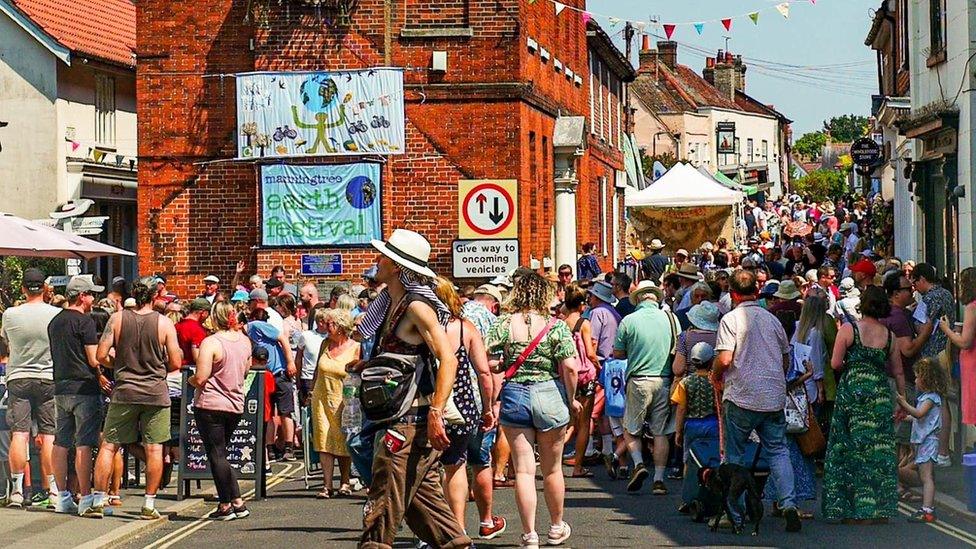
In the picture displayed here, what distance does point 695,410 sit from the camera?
1261 centimetres

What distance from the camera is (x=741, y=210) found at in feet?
165

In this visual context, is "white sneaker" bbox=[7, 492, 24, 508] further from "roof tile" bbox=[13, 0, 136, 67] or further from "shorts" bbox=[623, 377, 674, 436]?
"roof tile" bbox=[13, 0, 136, 67]

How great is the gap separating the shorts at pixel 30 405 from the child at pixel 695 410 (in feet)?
17.8

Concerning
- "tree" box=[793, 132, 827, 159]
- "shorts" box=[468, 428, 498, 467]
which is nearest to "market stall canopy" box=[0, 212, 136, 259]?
"shorts" box=[468, 428, 498, 467]

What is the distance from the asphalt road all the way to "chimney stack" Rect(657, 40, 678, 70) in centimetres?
7992

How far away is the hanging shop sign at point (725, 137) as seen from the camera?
87831 mm

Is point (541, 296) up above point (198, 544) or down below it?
above

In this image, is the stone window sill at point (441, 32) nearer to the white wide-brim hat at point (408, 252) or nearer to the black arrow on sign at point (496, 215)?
the black arrow on sign at point (496, 215)

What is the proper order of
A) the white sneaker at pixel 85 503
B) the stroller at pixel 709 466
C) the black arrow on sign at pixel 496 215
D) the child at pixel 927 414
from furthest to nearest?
the black arrow on sign at pixel 496 215, the white sneaker at pixel 85 503, the child at pixel 927 414, the stroller at pixel 709 466

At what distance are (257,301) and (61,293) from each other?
299 cm

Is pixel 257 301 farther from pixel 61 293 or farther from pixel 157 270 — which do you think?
pixel 157 270

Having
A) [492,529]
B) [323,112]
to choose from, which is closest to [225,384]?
[492,529]

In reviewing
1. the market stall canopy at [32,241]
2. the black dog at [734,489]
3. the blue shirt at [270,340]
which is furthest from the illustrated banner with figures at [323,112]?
the black dog at [734,489]

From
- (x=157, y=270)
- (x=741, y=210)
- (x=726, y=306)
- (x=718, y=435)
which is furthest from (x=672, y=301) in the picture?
(x=741, y=210)
